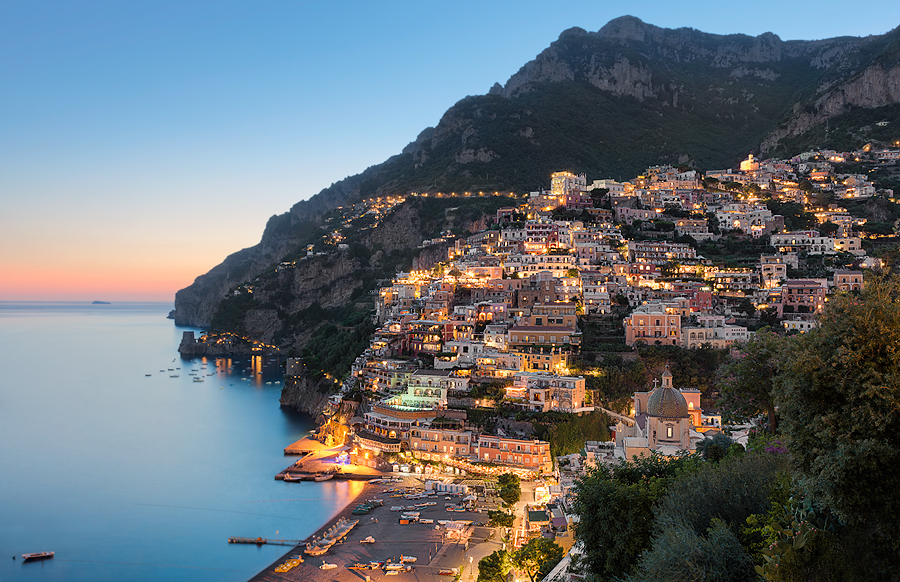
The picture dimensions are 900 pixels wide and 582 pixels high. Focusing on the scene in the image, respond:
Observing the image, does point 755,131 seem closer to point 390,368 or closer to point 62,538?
point 390,368

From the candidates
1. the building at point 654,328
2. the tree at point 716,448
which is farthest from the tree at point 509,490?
the building at point 654,328

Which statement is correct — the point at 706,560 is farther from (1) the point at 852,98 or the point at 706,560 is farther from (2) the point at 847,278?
(1) the point at 852,98

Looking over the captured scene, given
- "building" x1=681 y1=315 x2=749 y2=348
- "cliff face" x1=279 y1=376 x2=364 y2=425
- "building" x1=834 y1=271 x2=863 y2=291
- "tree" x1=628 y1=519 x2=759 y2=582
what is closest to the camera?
"tree" x1=628 y1=519 x2=759 y2=582

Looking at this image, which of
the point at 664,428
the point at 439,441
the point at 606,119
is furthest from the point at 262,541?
the point at 606,119

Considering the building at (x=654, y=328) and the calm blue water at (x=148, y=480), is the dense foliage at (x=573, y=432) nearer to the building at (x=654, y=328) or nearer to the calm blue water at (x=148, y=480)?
the building at (x=654, y=328)

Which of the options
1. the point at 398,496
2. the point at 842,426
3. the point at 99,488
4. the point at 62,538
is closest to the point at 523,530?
the point at 398,496

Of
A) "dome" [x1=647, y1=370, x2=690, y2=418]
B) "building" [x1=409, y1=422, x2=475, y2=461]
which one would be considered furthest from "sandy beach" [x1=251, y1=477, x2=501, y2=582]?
"dome" [x1=647, y1=370, x2=690, y2=418]

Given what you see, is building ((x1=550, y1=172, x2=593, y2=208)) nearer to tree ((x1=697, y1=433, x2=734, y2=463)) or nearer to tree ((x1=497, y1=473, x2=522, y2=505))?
tree ((x1=497, y1=473, x2=522, y2=505))
